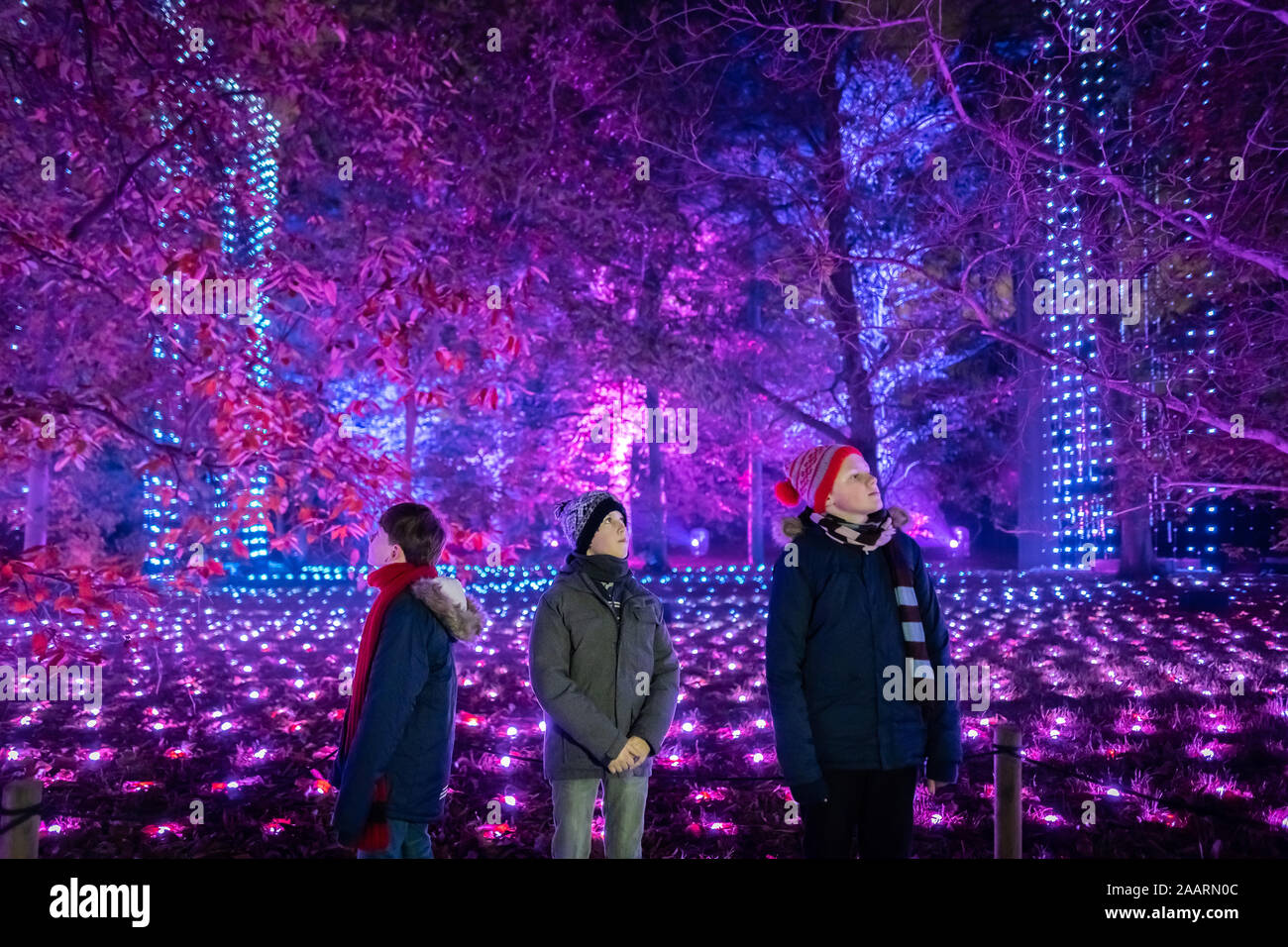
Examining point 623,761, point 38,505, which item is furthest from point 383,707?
point 38,505

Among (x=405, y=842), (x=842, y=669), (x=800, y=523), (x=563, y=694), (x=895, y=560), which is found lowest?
(x=405, y=842)

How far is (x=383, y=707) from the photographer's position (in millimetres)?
3811

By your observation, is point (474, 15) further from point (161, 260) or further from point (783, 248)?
point (161, 260)

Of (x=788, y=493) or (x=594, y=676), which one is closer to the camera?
(x=594, y=676)

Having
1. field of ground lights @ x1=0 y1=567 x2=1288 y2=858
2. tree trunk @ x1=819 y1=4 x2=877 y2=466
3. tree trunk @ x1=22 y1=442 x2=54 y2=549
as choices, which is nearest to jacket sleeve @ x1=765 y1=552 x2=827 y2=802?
field of ground lights @ x1=0 y1=567 x2=1288 y2=858

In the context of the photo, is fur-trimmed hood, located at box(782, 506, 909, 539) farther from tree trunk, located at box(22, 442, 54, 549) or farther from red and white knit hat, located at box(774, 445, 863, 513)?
tree trunk, located at box(22, 442, 54, 549)

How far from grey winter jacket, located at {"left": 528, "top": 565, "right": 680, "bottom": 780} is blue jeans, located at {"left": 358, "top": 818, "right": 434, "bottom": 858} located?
23.5 inches

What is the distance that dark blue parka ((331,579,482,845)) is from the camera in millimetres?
3762

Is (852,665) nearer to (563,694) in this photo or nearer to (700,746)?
(563,694)

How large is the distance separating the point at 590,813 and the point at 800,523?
1654mm

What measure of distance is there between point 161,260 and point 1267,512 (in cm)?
2164

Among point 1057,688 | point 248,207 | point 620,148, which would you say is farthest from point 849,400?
point 248,207

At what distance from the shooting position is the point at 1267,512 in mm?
19688
